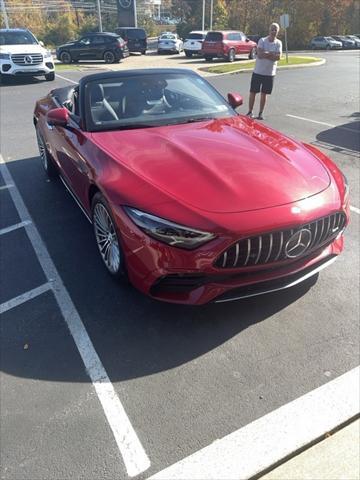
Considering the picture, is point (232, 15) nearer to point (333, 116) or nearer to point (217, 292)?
point (333, 116)

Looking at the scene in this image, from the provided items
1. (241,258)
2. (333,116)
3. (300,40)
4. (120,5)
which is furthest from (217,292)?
(300,40)

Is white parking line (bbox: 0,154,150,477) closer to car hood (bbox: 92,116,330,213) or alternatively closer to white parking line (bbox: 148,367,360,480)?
white parking line (bbox: 148,367,360,480)

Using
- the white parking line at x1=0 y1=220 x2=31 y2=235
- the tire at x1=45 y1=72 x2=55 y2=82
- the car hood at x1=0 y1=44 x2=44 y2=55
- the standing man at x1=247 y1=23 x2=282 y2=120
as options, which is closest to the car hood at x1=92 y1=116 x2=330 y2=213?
the white parking line at x1=0 y1=220 x2=31 y2=235

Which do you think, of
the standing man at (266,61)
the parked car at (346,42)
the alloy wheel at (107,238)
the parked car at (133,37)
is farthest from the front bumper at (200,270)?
the parked car at (346,42)

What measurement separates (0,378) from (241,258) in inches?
64.2

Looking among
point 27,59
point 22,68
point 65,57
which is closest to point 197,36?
point 65,57

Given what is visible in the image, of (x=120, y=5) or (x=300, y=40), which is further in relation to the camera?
(x=300, y=40)

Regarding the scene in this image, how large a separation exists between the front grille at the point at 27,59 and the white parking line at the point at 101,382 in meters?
12.7

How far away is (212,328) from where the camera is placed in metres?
2.77

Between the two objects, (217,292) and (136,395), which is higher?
(217,292)

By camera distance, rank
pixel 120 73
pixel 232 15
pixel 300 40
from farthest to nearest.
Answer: pixel 232 15, pixel 300 40, pixel 120 73

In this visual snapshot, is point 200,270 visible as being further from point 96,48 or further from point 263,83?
point 96,48

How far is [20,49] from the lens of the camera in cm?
1412

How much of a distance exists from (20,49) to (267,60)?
32.6ft
